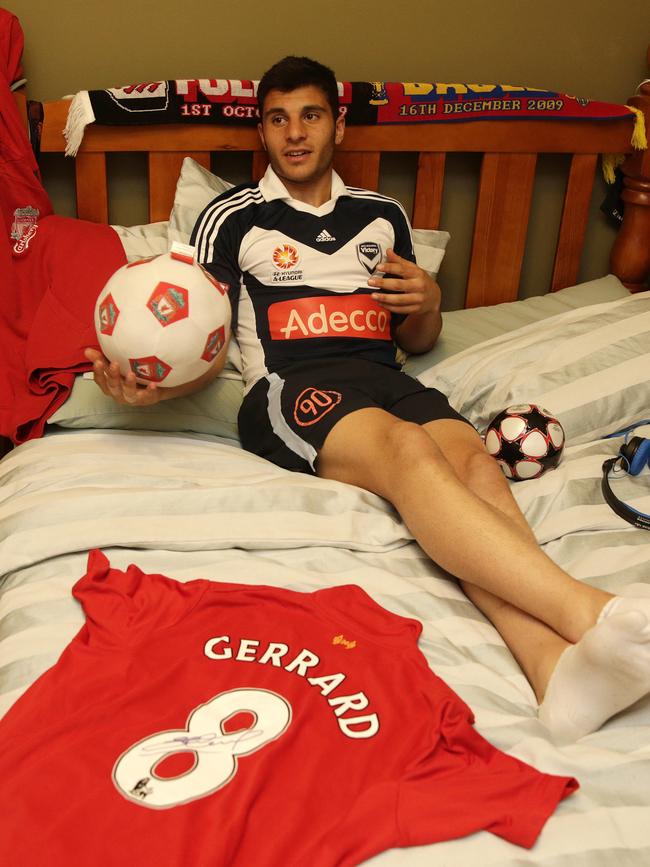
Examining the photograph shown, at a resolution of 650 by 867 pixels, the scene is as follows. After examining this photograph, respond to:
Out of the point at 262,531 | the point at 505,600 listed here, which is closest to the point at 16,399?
the point at 262,531

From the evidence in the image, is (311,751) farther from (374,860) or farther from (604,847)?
(604,847)

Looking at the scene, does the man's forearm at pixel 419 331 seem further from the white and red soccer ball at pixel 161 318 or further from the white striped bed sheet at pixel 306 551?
the white and red soccer ball at pixel 161 318

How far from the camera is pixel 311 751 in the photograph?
3.02 feet

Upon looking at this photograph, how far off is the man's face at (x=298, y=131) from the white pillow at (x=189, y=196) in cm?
17

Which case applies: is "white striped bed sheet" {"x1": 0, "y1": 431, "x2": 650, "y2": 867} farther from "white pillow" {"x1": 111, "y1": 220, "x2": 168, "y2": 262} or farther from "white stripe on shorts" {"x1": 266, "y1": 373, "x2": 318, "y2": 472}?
"white pillow" {"x1": 111, "y1": 220, "x2": 168, "y2": 262}

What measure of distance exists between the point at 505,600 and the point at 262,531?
1.27 feet

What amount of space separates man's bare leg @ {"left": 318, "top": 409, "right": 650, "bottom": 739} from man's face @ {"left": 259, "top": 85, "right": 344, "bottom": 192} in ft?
2.03

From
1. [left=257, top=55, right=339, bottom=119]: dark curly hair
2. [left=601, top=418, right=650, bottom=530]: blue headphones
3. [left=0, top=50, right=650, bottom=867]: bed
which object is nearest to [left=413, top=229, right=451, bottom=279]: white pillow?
[left=0, top=50, right=650, bottom=867]: bed

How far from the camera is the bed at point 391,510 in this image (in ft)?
3.35

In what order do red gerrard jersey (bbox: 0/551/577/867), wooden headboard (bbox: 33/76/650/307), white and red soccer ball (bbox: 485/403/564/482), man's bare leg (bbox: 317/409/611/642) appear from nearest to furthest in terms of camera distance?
red gerrard jersey (bbox: 0/551/577/867), man's bare leg (bbox: 317/409/611/642), white and red soccer ball (bbox: 485/403/564/482), wooden headboard (bbox: 33/76/650/307)

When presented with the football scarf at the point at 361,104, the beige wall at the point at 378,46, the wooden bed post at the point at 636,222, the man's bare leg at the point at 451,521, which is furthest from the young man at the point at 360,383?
the wooden bed post at the point at 636,222

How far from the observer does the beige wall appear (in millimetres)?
1952

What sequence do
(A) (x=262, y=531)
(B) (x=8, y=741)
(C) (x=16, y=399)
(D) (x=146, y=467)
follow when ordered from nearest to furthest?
(B) (x=8, y=741)
(A) (x=262, y=531)
(D) (x=146, y=467)
(C) (x=16, y=399)

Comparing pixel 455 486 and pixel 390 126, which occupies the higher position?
pixel 390 126
